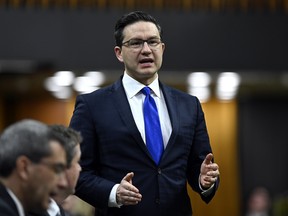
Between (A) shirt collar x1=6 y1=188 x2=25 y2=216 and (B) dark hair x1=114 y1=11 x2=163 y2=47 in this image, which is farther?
(B) dark hair x1=114 y1=11 x2=163 y2=47

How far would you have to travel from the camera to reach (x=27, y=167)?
3.26 m

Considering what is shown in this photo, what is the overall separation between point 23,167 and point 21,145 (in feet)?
0.27

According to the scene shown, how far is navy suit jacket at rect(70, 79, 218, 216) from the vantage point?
4621 mm

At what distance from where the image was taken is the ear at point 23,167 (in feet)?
10.6

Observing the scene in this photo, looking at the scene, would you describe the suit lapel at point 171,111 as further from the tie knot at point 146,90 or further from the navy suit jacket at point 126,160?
the tie knot at point 146,90

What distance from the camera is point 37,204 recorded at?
3320 millimetres

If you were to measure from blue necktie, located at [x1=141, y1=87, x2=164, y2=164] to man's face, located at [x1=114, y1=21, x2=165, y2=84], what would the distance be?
0.57 ft

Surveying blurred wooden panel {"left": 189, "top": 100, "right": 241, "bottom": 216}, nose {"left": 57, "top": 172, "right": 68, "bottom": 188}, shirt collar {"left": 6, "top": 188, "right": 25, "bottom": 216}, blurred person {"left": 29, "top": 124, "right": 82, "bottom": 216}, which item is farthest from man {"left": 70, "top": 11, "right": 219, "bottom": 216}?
blurred wooden panel {"left": 189, "top": 100, "right": 241, "bottom": 216}

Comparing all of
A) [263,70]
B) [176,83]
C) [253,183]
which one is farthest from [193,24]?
[253,183]

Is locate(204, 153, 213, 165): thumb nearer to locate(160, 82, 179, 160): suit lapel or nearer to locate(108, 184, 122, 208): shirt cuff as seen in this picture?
locate(160, 82, 179, 160): suit lapel

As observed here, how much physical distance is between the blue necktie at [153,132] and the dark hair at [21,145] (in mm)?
1428

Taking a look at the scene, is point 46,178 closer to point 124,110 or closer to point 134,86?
point 124,110

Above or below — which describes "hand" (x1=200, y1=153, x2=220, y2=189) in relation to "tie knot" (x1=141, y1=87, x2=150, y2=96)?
below

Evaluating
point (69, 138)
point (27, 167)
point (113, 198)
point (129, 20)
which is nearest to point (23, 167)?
point (27, 167)
